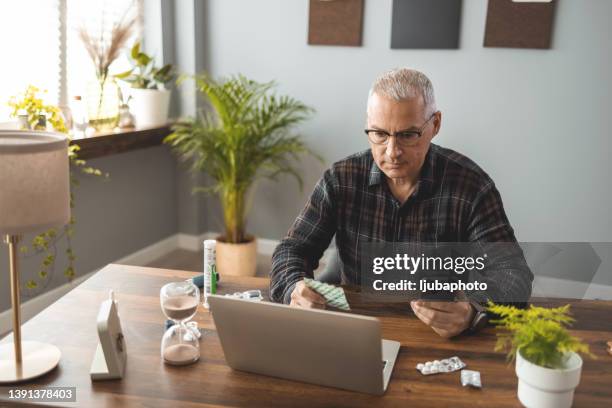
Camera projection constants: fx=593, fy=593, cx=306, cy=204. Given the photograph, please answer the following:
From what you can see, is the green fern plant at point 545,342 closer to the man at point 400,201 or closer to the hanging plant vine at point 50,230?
the man at point 400,201

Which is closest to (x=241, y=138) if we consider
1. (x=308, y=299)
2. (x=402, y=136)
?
(x=402, y=136)

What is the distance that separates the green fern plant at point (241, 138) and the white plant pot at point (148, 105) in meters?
0.16

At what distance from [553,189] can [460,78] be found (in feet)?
2.88

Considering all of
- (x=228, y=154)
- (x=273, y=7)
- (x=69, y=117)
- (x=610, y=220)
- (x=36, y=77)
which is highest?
(x=273, y=7)

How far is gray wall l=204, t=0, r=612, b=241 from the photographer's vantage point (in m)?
3.40

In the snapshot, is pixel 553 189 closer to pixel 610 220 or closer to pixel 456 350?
pixel 610 220

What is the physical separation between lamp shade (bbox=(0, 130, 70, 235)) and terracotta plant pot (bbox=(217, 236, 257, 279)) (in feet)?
8.55

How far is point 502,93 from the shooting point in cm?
356

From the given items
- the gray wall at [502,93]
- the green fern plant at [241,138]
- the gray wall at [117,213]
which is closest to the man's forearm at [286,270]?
the gray wall at [117,213]

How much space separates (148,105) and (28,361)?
2856 millimetres

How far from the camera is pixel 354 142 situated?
394 cm

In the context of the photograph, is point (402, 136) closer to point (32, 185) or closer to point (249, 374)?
point (249, 374)

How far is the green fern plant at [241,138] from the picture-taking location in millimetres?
3762

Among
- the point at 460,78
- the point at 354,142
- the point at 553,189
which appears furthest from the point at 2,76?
the point at 553,189
